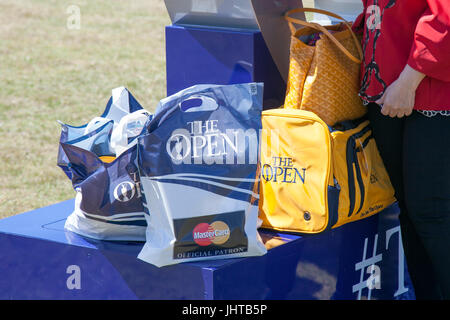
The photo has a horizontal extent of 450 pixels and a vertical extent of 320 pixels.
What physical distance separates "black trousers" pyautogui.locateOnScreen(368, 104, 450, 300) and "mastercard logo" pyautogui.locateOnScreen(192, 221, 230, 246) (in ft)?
2.16

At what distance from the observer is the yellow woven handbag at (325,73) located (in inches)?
99.5

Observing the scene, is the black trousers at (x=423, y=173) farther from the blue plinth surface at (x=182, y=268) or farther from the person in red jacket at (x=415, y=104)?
the blue plinth surface at (x=182, y=268)

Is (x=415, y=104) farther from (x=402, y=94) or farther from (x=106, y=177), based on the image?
(x=106, y=177)

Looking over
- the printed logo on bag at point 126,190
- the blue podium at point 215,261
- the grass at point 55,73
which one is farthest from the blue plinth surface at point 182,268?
the grass at point 55,73

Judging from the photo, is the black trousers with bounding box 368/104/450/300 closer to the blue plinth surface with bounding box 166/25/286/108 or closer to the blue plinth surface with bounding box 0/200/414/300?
the blue plinth surface with bounding box 0/200/414/300

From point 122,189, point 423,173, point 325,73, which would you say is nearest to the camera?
point 122,189

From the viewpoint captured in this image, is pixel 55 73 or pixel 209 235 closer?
pixel 209 235

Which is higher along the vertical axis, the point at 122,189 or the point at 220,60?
the point at 220,60

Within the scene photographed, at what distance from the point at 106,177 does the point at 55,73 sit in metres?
5.66

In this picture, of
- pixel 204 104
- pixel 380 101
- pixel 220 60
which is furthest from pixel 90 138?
pixel 380 101

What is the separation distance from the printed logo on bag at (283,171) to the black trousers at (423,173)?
0.31 m

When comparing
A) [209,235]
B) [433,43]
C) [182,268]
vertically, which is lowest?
[182,268]

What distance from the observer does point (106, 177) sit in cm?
228

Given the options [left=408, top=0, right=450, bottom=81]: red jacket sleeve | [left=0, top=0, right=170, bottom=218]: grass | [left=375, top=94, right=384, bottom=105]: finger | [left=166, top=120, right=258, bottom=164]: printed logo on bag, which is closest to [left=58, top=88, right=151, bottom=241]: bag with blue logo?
[left=166, top=120, right=258, bottom=164]: printed logo on bag
